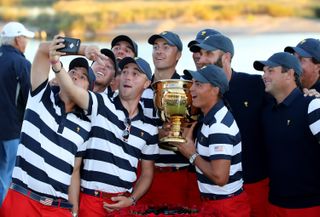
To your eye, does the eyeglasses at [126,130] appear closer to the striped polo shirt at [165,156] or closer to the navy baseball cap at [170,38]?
the striped polo shirt at [165,156]

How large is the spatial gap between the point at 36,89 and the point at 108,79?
2.71 feet

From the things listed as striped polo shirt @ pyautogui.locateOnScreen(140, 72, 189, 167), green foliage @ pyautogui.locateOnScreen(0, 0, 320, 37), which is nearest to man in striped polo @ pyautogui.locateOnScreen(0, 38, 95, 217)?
striped polo shirt @ pyautogui.locateOnScreen(140, 72, 189, 167)

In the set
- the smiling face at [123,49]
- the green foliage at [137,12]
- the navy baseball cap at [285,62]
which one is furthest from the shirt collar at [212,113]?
the green foliage at [137,12]

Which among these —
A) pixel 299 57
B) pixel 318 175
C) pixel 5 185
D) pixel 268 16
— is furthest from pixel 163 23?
pixel 318 175

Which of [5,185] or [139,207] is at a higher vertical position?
[139,207]

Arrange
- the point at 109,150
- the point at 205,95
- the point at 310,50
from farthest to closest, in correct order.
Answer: the point at 310,50, the point at 205,95, the point at 109,150

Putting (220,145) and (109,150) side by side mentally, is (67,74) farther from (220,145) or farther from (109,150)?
(220,145)

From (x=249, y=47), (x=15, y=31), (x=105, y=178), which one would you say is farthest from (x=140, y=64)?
(x=249, y=47)

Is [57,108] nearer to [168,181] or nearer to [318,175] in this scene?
[168,181]

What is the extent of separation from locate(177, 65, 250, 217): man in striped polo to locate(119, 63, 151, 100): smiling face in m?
0.30

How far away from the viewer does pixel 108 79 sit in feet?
14.7

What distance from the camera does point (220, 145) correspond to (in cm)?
377

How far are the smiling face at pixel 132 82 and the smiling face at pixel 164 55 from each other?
528 millimetres

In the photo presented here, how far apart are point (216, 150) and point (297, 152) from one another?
0.54 meters
